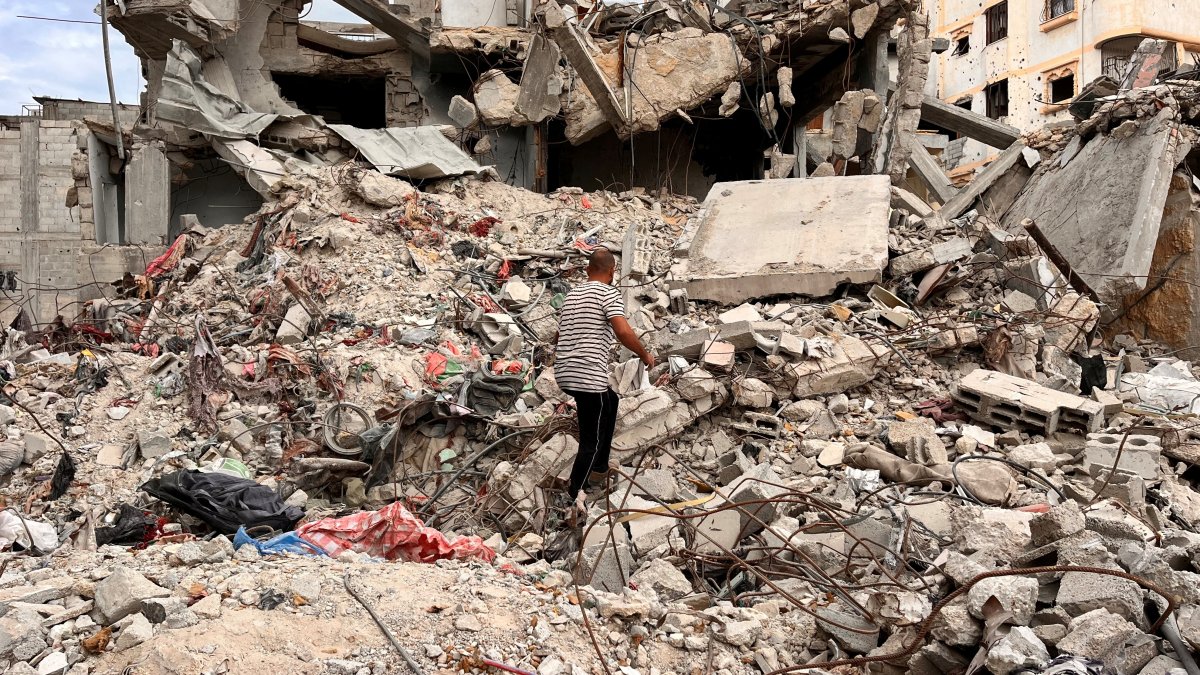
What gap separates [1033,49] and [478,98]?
23.2m

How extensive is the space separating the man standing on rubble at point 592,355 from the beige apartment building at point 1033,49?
23302mm

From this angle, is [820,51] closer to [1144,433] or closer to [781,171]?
[781,171]

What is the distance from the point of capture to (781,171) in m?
11.3

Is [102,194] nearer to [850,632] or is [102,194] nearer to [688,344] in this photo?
[688,344]

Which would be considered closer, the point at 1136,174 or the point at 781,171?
the point at 1136,174

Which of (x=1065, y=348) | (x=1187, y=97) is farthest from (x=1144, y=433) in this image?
(x=1187, y=97)

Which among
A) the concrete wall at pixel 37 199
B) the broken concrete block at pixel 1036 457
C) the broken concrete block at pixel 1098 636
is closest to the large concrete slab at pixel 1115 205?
the broken concrete block at pixel 1036 457

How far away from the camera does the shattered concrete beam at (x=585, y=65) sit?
32.4ft

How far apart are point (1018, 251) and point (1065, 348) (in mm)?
1141

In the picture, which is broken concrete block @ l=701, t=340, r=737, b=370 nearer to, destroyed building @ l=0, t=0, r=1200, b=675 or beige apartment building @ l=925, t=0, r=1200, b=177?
destroyed building @ l=0, t=0, r=1200, b=675

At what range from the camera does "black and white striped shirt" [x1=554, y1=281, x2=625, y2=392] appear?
4.54 meters

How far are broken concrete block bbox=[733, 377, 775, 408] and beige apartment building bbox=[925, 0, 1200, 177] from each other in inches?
872

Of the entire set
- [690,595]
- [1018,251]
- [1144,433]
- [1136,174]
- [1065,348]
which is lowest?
[690,595]

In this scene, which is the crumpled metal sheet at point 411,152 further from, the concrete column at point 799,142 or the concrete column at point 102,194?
the concrete column at point 799,142
